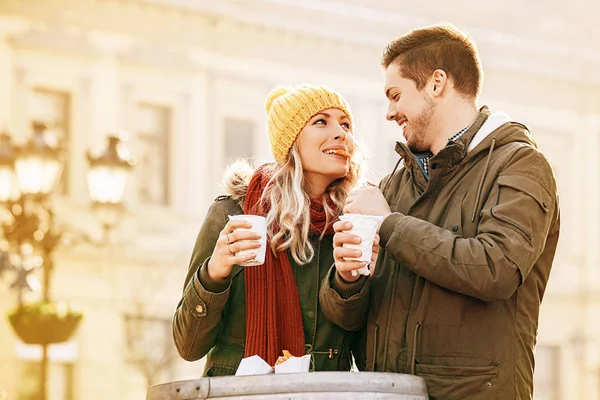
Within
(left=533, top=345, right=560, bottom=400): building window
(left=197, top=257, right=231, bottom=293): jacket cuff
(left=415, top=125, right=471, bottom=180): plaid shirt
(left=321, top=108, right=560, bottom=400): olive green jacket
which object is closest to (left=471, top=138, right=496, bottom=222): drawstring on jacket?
(left=321, top=108, right=560, bottom=400): olive green jacket

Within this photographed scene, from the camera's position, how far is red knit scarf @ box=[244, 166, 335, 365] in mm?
3312

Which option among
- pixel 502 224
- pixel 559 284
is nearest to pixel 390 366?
pixel 502 224

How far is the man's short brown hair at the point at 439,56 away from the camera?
10.8ft

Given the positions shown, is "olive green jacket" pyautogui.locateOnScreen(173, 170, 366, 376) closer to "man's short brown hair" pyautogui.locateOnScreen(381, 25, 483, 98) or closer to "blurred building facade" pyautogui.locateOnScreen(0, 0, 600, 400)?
"man's short brown hair" pyautogui.locateOnScreen(381, 25, 483, 98)

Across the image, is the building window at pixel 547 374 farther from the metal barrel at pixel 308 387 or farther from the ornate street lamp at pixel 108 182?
the metal barrel at pixel 308 387

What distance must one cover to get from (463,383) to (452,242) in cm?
34

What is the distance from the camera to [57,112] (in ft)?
58.7

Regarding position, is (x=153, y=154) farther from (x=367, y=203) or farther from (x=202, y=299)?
(x=367, y=203)

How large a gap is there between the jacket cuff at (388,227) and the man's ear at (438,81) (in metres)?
0.41

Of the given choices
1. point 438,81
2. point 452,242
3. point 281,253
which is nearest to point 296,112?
point 281,253

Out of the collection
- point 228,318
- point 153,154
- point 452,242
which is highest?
point 153,154

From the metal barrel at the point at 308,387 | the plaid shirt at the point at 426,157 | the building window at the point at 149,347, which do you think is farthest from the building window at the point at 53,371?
the metal barrel at the point at 308,387

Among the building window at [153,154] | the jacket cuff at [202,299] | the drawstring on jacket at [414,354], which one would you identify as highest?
the building window at [153,154]

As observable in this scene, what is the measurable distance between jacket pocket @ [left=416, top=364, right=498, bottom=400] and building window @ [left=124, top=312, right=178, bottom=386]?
14049 millimetres
